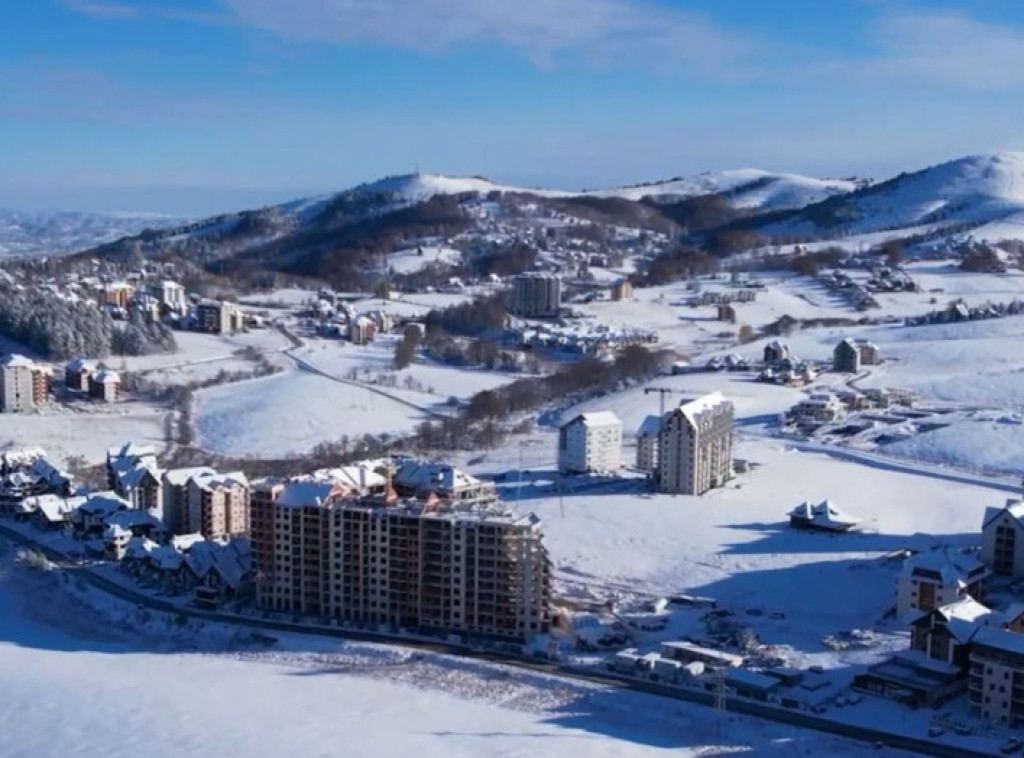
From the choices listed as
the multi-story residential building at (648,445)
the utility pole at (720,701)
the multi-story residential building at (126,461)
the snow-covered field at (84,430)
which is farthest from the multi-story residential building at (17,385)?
the utility pole at (720,701)

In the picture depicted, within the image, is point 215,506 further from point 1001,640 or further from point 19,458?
point 1001,640

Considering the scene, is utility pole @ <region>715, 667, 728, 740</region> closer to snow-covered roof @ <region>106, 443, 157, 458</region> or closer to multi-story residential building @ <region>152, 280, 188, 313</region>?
snow-covered roof @ <region>106, 443, 157, 458</region>

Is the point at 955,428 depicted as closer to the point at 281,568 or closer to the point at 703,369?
the point at 703,369

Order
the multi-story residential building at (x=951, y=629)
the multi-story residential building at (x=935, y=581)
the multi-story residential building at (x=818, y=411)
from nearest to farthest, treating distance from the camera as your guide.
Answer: the multi-story residential building at (x=951, y=629) < the multi-story residential building at (x=935, y=581) < the multi-story residential building at (x=818, y=411)

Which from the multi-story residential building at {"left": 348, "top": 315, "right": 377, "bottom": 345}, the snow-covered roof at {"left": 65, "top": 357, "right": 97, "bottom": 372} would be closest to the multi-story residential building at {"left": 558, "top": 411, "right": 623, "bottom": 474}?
the snow-covered roof at {"left": 65, "top": 357, "right": 97, "bottom": 372}

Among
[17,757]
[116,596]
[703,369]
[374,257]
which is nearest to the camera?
[17,757]

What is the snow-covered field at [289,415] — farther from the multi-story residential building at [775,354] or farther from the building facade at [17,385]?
the multi-story residential building at [775,354]

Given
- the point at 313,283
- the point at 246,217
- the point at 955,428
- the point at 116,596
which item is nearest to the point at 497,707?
the point at 116,596
